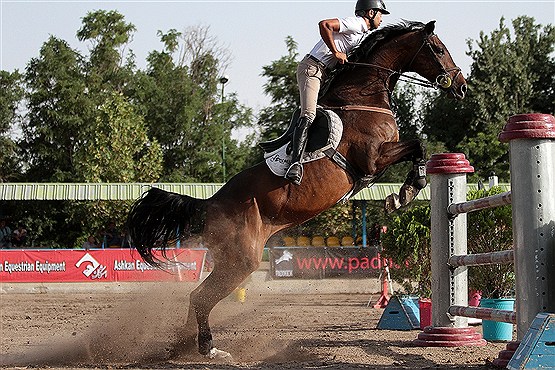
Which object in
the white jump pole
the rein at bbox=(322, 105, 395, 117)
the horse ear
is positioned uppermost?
the horse ear

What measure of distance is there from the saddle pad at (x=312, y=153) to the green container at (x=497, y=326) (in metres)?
2.44

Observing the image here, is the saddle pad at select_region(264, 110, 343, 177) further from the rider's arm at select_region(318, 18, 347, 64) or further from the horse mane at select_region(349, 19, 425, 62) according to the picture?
the horse mane at select_region(349, 19, 425, 62)

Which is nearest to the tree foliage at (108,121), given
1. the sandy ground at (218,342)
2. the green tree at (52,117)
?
the green tree at (52,117)

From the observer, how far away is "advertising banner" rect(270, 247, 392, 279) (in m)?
19.2

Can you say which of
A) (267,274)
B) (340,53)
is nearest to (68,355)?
(340,53)

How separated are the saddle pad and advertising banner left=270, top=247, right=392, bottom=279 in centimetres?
1217

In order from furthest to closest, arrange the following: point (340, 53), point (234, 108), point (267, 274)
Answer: point (234, 108), point (267, 274), point (340, 53)

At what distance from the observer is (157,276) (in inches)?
729

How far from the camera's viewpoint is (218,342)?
8.54 meters

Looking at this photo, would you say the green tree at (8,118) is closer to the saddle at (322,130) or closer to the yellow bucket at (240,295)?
the yellow bucket at (240,295)

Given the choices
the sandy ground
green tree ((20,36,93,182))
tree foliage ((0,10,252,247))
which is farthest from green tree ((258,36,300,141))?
the sandy ground

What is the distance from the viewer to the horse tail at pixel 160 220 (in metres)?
7.36

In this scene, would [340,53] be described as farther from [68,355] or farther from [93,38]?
[93,38]

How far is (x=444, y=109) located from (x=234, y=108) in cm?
1261
